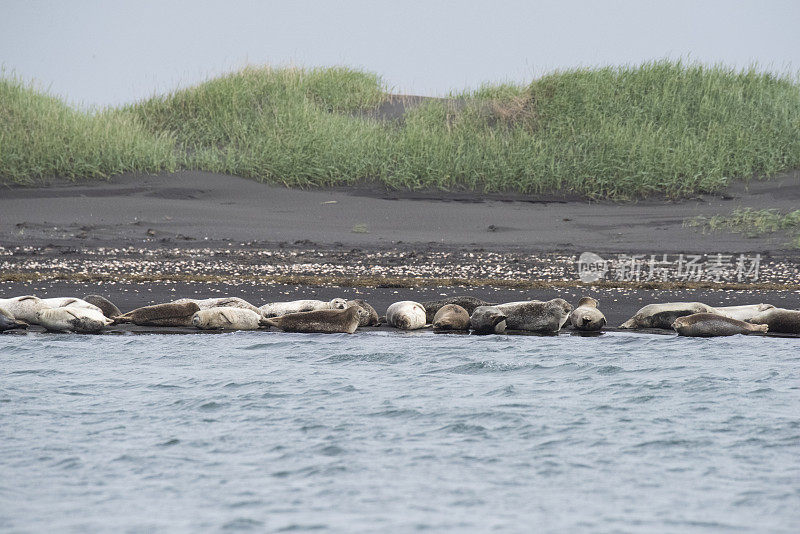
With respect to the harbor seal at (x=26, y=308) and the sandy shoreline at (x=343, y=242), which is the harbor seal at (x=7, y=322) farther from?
the sandy shoreline at (x=343, y=242)

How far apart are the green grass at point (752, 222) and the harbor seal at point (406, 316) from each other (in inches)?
281

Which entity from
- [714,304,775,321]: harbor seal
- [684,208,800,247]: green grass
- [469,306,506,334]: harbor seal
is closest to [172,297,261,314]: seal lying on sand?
[469,306,506,334]: harbor seal

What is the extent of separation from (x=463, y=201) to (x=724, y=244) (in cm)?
511

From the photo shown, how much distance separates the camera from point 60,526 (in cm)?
529

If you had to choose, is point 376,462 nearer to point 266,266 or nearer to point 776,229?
point 266,266

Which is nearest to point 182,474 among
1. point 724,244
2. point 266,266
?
point 266,266

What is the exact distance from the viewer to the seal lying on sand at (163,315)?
10000 mm

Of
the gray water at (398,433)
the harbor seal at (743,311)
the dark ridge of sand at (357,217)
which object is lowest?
the gray water at (398,433)

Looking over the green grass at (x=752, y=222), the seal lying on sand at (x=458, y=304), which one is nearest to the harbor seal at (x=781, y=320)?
the seal lying on sand at (x=458, y=304)

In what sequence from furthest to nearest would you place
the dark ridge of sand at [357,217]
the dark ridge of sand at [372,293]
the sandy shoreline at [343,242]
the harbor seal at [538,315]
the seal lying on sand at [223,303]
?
the dark ridge of sand at [357,217] < the sandy shoreline at [343,242] < the dark ridge of sand at [372,293] < the seal lying on sand at [223,303] < the harbor seal at [538,315]

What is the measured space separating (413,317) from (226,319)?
77.3 inches

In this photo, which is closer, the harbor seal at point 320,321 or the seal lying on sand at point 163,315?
the harbor seal at point 320,321

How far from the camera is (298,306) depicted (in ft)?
33.9

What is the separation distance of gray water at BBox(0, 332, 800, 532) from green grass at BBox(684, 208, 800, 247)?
19.8 ft
